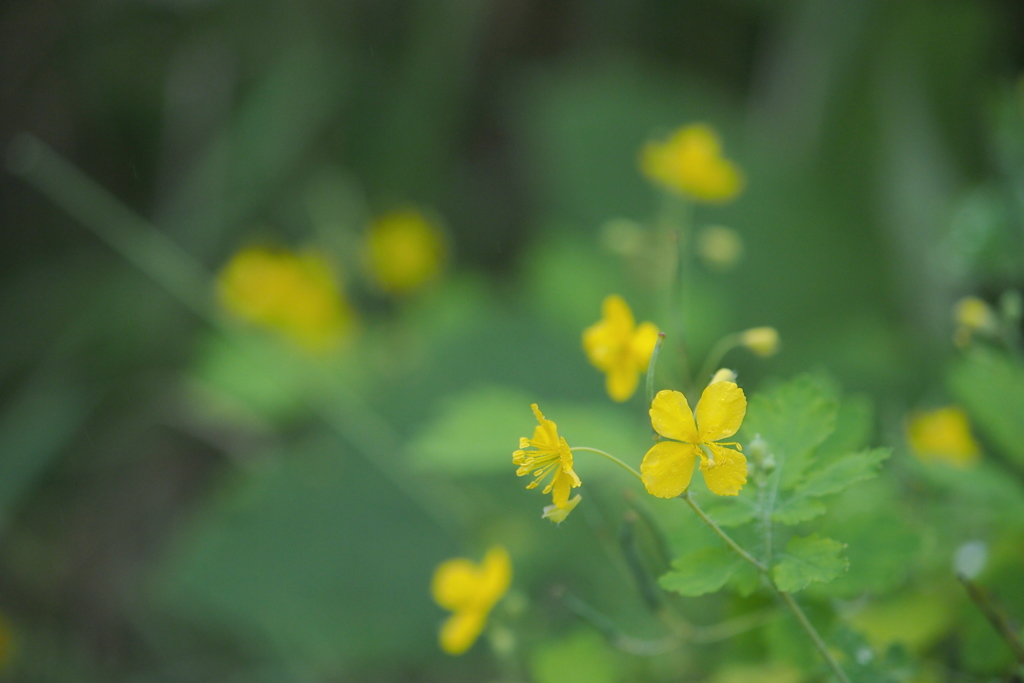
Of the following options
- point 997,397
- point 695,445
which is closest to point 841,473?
point 695,445

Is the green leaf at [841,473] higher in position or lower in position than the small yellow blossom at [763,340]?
lower

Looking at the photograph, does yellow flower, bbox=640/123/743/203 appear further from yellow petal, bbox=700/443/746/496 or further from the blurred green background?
yellow petal, bbox=700/443/746/496

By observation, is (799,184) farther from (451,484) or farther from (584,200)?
(451,484)

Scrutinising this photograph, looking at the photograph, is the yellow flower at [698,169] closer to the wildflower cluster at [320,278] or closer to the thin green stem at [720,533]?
the thin green stem at [720,533]

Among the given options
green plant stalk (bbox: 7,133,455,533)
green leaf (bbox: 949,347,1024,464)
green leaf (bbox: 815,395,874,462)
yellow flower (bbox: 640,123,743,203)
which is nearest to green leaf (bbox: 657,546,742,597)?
green leaf (bbox: 815,395,874,462)

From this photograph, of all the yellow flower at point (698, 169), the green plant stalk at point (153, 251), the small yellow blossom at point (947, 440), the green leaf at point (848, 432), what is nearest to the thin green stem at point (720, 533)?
the green leaf at point (848, 432)

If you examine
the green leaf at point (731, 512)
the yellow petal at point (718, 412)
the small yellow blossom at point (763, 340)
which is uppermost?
the small yellow blossom at point (763, 340)

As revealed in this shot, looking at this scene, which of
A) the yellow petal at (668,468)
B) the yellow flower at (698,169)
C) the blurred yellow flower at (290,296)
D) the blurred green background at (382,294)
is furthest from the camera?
the blurred yellow flower at (290,296)
